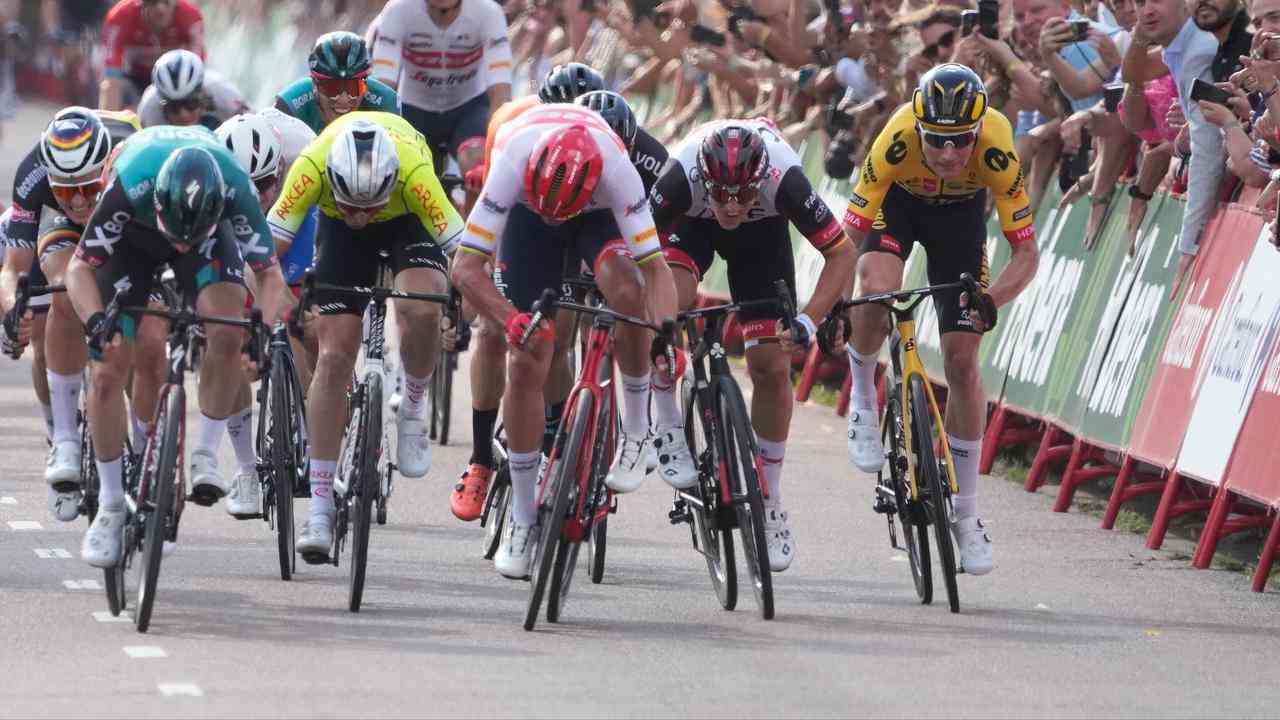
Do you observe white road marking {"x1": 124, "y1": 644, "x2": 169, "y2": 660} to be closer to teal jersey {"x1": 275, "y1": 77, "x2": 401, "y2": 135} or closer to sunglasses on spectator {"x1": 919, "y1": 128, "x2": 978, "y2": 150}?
sunglasses on spectator {"x1": 919, "y1": 128, "x2": 978, "y2": 150}

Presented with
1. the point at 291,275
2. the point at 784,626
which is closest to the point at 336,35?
the point at 291,275

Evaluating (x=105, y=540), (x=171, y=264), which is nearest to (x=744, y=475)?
(x=105, y=540)

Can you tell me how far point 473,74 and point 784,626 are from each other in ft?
18.8

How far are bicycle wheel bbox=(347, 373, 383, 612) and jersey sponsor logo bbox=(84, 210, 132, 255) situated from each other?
1.09m

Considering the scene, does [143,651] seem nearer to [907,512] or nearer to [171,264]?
[171,264]

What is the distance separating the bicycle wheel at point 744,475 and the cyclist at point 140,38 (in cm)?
782

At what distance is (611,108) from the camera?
9.72 metres

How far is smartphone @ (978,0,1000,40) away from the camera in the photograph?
42.8 feet

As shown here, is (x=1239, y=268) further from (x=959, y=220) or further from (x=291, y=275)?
(x=291, y=275)

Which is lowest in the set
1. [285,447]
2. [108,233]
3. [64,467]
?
[64,467]

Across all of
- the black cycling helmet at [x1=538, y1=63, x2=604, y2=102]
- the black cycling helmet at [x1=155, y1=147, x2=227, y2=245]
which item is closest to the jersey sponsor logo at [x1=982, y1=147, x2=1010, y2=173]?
the black cycling helmet at [x1=538, y1=63, x2=604, y2=102]

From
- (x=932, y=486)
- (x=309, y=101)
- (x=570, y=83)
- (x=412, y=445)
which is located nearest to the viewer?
(x=932, y=486)

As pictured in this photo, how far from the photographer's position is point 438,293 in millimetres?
9938

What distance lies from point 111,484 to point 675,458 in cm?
214
